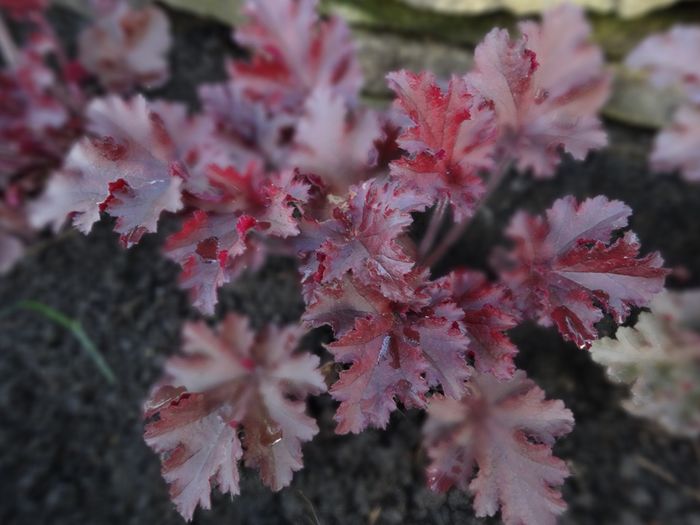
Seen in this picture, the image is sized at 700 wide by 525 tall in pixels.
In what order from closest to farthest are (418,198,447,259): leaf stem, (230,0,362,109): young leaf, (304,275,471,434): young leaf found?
(304,275,471,434): young leaf, (418,198,447,259): leaf stem, (230,0,362,109): young leaf

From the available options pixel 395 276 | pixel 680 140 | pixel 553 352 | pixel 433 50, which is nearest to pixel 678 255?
pixel 680 140

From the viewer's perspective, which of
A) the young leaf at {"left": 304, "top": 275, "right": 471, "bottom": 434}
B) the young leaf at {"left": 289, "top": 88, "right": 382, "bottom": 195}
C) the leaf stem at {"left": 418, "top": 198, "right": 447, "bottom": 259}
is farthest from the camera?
the young leaf at {"left": 289, "top": 88, "right": 382, "bottom": 195}

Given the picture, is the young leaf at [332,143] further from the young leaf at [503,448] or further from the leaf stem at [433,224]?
the young leaf at [503,448]

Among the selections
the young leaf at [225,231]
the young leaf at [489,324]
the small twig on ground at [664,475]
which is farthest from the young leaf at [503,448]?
the small twig on ground at [664,475]

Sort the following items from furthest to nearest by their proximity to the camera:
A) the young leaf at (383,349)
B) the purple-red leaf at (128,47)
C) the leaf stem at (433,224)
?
the purple-red leaf at (128,47) → the leaf stem at (433,224) → the young leaf at (383,349)

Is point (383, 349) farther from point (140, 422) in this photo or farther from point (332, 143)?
point (140, 422)

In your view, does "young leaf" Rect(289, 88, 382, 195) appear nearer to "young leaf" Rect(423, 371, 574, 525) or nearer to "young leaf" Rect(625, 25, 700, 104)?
"young leaf" Rect(423, 371, 574, 525)

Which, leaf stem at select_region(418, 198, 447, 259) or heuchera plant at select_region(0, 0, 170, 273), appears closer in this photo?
leaf stem at select_region(418, 198, 447, 259)

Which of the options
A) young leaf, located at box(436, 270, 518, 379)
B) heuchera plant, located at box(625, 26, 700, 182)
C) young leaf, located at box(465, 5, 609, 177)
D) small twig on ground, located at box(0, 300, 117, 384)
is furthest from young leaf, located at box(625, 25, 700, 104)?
small twig on ground, located at box(0, 300, 117, 384)
